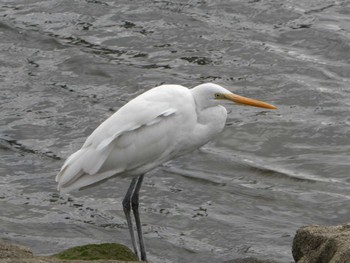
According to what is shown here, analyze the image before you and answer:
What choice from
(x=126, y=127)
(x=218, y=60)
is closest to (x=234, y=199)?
(x=126, y=127)

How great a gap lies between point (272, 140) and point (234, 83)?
1576mm

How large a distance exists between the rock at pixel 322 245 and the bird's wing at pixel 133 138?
1.30 m

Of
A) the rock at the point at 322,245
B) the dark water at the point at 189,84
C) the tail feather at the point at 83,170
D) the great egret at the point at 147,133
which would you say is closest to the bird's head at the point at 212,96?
the great egret at the point at 147,133

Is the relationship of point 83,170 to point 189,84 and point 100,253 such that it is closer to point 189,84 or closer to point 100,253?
point 100,253

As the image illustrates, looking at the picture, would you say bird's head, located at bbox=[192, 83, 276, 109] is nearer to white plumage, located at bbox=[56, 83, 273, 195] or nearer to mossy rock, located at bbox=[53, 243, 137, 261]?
white plumage, located at bbox=[56, 83, 273, 195]

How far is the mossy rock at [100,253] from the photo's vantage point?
6629mm

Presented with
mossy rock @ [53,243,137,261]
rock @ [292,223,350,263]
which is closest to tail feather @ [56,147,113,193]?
mossy rock @ [53,243,137,261]

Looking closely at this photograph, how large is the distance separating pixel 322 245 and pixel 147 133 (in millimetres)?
1693

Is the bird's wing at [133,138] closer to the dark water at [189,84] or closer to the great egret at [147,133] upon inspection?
the great egret at [147,133]

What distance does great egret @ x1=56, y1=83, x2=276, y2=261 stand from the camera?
704cm

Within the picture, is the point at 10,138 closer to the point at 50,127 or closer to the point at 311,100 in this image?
the point at 50,127

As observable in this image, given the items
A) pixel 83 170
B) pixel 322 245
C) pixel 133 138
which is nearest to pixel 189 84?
pixel 133 138

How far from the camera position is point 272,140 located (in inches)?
429

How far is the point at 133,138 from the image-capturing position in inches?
281
